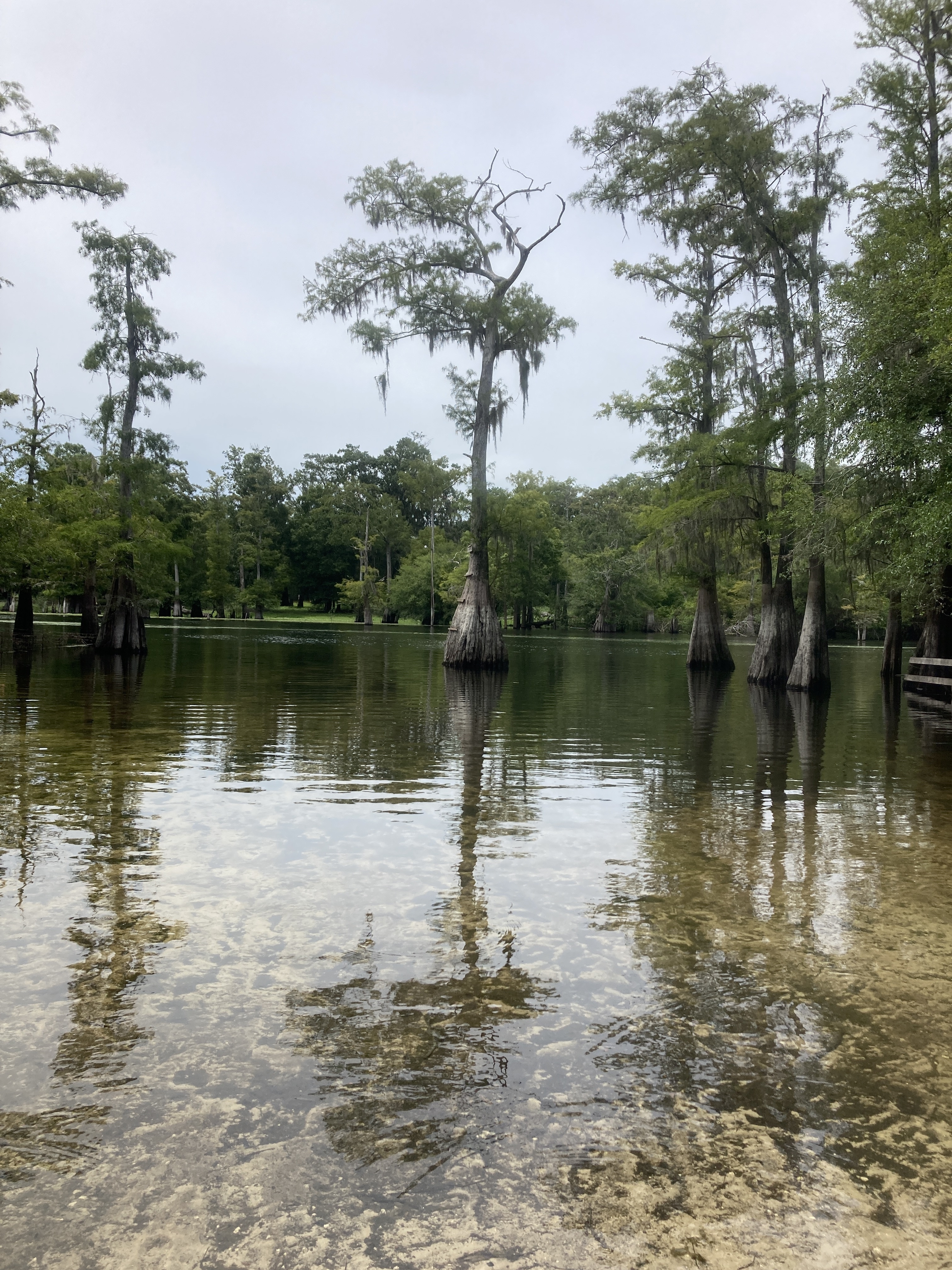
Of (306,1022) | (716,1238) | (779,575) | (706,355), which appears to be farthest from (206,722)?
(706,355)

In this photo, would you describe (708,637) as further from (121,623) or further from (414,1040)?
(414,1040)

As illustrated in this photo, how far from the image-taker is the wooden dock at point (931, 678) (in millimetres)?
21594

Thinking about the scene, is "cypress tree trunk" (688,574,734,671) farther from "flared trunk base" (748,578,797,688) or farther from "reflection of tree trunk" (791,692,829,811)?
"reflection of tree trunk" (791,692,829,811)

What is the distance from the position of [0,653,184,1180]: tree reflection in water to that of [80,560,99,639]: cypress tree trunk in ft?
99.7

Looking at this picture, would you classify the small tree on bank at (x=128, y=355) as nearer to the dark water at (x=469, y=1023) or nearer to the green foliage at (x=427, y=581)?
the dark water at (x=469, y=1023)

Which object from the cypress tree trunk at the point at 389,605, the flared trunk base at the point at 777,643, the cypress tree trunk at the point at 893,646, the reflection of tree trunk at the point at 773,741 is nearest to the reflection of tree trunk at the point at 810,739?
the reflection of tree trunk at the point at 773,741

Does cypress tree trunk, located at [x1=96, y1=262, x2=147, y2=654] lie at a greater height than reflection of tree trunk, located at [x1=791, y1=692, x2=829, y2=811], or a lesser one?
greater

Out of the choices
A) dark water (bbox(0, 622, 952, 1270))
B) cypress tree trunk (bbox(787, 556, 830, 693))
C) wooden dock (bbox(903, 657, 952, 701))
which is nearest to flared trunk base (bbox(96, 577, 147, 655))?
cypress tree trunk (bbox(787, 556, 830, 693))

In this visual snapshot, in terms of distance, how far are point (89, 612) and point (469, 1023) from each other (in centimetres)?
4092

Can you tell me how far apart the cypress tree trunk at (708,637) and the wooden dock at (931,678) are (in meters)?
9.07

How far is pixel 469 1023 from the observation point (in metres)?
3.92

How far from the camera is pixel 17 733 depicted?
1259 cm

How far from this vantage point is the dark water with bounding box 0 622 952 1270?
267 centimetres

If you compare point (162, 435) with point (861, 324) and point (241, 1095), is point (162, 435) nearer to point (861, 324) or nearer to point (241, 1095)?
point (861, 324)
